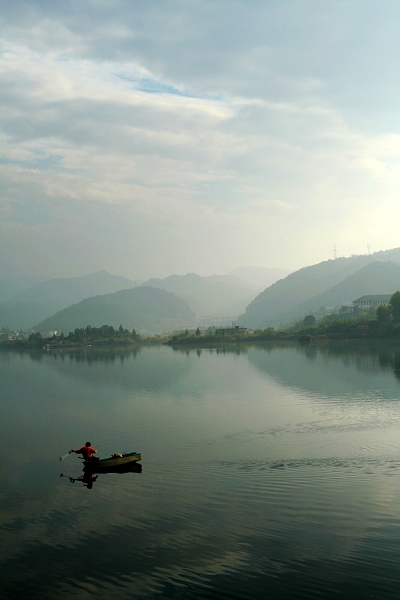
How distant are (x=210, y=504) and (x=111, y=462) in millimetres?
4122

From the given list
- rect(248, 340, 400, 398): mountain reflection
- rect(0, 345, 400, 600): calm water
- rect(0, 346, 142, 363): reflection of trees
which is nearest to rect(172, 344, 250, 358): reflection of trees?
rect(0, 346, 142, 363): reflection of trees

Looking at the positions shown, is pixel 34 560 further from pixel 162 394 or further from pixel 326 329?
pixel 326 329

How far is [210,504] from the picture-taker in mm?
11906

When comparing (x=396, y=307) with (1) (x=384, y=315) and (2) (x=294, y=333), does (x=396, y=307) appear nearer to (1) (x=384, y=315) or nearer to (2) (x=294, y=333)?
(1) (x=384, y=315)

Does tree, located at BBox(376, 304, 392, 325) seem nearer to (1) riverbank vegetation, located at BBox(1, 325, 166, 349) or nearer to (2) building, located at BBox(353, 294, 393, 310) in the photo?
(2) building, located at BBox(353, 294, 393, 310)

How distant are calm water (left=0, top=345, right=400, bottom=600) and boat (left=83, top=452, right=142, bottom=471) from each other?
1.23 feet

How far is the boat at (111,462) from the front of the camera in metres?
15.0

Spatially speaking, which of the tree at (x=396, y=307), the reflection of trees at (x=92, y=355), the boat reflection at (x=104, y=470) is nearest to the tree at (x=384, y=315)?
the tree at (x=396, y=307)

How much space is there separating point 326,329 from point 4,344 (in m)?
86.5

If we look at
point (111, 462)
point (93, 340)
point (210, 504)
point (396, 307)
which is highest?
point (396, 307)

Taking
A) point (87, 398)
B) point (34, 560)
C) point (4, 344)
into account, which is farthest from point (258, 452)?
point (4, 344)

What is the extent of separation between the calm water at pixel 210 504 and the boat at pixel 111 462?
37 centimetres

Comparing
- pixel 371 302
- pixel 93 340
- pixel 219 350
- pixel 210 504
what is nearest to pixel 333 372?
pixel 210 504

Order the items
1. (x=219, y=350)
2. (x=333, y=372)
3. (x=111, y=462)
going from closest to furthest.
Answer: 1. (x=111, y=462)
2. (x=333, y=372)
3. (x=219, y=350)
